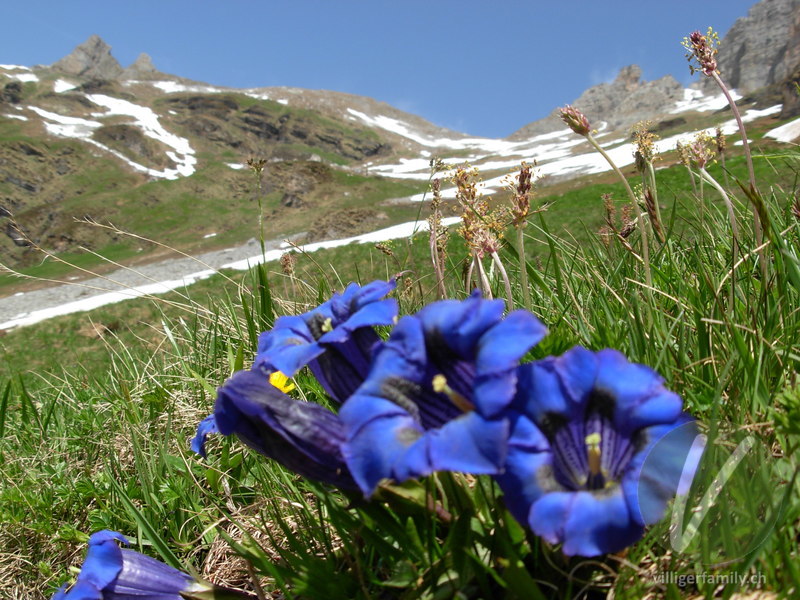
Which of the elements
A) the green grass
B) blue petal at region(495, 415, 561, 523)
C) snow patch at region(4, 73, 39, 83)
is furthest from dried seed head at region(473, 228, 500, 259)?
snow patch at region(4, 73, 39, 83)

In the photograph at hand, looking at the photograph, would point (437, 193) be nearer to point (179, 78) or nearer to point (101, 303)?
point (101, 303)

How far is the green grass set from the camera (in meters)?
1.03

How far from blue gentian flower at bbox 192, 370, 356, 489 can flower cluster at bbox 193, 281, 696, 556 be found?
10cm

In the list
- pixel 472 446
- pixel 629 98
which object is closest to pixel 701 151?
pixel 472 446

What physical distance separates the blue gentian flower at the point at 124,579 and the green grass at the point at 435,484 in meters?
0.15

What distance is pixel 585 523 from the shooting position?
0.82 m

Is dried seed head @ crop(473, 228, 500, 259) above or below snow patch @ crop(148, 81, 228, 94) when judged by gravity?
below

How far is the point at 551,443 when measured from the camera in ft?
2.97

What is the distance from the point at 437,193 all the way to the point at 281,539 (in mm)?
1434

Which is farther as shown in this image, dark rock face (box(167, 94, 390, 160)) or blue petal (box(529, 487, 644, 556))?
dark rock face (box(167, 94, 390, 160))

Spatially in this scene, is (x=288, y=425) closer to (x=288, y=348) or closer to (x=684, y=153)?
(x=288, y=348)

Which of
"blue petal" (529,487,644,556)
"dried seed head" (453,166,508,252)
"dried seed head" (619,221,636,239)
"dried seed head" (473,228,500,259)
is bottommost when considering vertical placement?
"blue petal" (529,487,644,556)

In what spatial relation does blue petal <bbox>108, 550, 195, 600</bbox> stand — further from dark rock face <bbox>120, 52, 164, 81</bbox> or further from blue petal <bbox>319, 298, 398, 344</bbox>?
dark rock face <bbox>120, 52, 164, 81</bbox>

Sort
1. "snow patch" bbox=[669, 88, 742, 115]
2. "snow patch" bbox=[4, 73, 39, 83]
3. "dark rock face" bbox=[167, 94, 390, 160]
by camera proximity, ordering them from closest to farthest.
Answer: "dark rock face" bbox=[167, 94, 390, 160] → "snow patch" bbox=[4, 73, 39, 83] → "snow patch" bbox=[669, 88, 742, 115]
